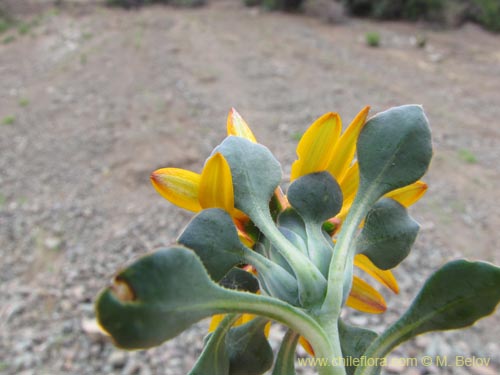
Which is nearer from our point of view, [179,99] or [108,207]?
[108,207]

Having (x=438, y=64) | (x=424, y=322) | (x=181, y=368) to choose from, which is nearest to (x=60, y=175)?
(x=181, y=368)

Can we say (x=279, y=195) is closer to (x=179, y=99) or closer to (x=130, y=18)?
(x=179, y=99)

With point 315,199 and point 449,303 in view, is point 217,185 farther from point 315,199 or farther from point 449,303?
point 449,303

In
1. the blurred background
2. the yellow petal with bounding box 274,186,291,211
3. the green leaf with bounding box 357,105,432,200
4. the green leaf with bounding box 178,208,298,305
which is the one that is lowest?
the blurred background

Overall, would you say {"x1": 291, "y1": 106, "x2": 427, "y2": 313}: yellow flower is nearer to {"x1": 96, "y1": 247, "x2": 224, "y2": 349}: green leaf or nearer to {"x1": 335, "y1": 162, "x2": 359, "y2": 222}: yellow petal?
{"x1": 335, "y1": 162, "x2": 359, "y2": 222}: yellow petal

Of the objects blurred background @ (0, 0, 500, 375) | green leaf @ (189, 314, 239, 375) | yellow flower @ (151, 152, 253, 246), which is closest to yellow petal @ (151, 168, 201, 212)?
yellow flower @ (151, 152, 253, 246)

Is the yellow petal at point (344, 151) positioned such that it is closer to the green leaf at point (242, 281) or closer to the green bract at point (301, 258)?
the green bract at point (301, 258)

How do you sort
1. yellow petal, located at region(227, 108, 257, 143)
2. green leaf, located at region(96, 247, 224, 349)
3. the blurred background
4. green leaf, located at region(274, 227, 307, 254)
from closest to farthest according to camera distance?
green leaf, located at region(96, 247, 224, 349) < green leaf, located at region(274, 227, 307, 254) < yellow petal, located at region(227, 108, 257, 143) < the blurred background

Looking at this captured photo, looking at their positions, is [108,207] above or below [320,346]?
below
